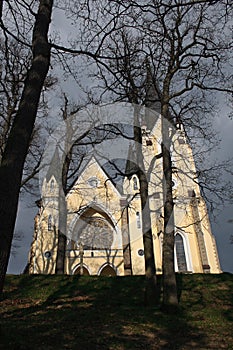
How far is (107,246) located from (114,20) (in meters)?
22.3

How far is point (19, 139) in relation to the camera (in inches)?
210

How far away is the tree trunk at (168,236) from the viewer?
907 centimetres

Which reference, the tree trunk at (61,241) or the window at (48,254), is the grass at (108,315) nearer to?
the tree trunk at (61,241)

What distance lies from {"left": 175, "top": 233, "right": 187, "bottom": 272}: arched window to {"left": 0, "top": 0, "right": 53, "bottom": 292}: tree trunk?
2496cm

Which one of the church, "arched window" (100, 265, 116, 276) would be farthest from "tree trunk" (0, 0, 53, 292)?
"arched window" (100, 265, 116, 276)

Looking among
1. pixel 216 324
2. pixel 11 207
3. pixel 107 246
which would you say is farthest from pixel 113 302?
pixel 107 246

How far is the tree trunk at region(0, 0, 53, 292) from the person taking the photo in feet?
15.0

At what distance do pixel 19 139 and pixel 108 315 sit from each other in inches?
197

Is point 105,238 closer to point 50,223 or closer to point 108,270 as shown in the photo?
point 108,270

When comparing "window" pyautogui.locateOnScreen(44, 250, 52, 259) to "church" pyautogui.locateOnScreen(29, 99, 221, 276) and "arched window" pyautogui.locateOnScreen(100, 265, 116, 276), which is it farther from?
"arched window" pyautogui.locateOnScreen(100, 265, 116, 276)

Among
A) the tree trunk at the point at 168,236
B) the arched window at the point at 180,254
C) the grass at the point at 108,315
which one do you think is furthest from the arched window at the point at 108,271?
the tree trunk at the point at 168,236

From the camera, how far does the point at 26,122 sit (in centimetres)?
559

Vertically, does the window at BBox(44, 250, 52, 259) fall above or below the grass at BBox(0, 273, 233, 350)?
above

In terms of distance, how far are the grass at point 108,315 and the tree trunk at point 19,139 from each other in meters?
1.61
